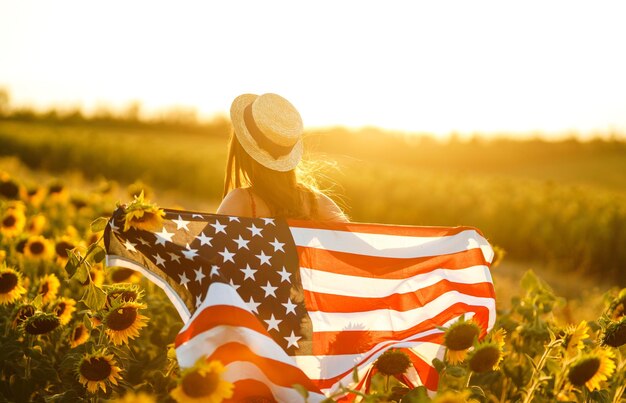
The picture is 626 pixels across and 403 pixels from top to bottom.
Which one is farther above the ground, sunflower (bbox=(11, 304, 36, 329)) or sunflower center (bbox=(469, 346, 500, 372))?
sunflower center (bbox=(469, 346, 500, 372))

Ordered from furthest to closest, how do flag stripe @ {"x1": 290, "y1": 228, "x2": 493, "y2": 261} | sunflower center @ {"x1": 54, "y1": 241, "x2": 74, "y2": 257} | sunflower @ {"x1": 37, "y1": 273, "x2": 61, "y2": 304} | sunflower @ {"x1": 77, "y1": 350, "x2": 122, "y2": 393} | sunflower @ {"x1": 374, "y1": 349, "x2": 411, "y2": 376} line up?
sunflower center @ {"x1": 54, "y1": 241, "x2": 74, "y2": 257} → sunflower @ {"x1": 37, "y1": 273, "x2": 61, "y2": 304} → flag stripe @ {"x1": 290, "y1": 228, "x2": 493, "y2": 261} → sunflower @ {"x1": 374, "y1": 349, "x2": 411, "y2": 376} → sunflower @ {"x1": 77, "y1": 350, "x2": 122, "y2": 393}

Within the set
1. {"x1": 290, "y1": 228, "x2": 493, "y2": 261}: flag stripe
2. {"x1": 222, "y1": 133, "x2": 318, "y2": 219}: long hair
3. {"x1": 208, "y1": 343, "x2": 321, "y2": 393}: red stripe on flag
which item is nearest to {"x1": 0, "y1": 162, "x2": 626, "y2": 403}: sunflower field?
{"x1": 208, "y1": 343, "x2": 321, "y2": 393}: red stripe on flag

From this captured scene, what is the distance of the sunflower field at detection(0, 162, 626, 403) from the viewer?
2.62 m

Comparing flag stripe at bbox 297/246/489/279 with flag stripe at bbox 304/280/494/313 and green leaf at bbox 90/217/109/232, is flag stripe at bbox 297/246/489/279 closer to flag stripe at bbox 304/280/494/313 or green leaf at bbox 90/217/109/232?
flag stripe at bbox 304/280/494/313

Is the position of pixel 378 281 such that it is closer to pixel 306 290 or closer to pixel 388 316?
pixel 388 316

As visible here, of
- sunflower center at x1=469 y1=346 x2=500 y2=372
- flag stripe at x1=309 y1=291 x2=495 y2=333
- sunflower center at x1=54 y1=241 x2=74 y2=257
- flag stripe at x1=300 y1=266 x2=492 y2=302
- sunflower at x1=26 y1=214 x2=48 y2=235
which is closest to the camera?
sunflower center at x1=469 y1=346 x2=500 y2=372

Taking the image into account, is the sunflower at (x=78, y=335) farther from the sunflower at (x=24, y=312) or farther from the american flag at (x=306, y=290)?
the american flag at (x=306, y=290)

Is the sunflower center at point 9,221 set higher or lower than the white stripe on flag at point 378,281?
lower

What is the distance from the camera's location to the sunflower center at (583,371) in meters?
2.63

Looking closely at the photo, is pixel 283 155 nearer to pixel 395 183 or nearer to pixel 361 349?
pixel 361 349

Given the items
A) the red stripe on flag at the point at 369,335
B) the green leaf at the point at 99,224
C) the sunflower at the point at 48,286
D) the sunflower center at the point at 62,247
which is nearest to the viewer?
the green leaf at the point at 99,224

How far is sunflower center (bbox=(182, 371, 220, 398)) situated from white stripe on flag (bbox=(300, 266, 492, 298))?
1.25m

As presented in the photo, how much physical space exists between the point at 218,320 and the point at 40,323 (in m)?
1.02

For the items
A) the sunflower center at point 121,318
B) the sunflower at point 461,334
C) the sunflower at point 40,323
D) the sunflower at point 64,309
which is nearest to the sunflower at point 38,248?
the sunflower at point 64,309
